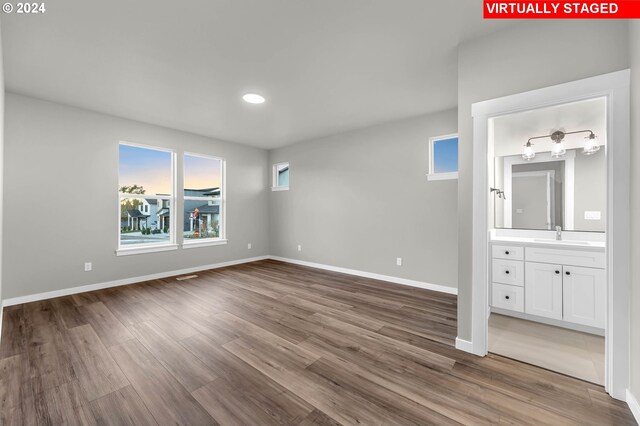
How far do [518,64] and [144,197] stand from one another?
5216 millimetres

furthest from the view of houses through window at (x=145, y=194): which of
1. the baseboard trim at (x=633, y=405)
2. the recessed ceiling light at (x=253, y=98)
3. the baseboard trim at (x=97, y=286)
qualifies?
the baseboard trim at (x=633, y=405)

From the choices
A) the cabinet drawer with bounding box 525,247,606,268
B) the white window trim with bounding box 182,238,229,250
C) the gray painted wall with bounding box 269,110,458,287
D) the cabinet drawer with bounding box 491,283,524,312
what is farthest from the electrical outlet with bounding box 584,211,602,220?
the white window trim with bounding box 182,238,229,250

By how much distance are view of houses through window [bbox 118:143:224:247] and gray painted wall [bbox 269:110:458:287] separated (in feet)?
5.09

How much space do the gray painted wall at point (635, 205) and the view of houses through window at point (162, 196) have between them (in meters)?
5.54

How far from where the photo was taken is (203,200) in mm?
5273

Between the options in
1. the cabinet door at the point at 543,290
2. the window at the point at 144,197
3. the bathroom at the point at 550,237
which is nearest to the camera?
the bathroom at the point at 550,237

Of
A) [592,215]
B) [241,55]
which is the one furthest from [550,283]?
[241,55]

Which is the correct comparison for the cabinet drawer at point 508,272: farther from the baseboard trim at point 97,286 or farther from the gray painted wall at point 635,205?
the baseboard trim at point 97,286

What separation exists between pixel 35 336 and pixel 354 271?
159 inches

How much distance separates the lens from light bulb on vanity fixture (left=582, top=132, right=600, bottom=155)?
277 centimetres

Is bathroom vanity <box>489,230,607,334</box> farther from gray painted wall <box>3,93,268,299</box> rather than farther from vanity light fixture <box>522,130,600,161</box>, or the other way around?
gray painted wall <box>3,93,268,299</box>

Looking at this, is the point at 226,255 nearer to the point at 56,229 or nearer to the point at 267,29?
the point at 56,229

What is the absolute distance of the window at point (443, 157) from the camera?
3.78 m

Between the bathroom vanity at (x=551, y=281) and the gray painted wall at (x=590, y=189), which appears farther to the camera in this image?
the gray painted wall at (x=590, y=189)
